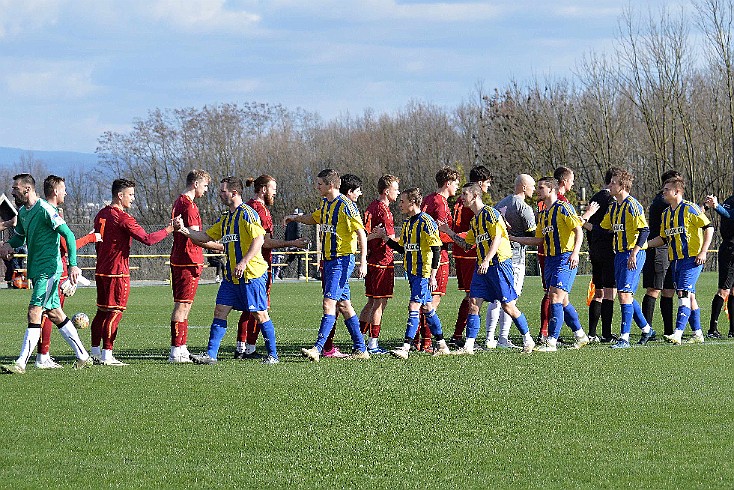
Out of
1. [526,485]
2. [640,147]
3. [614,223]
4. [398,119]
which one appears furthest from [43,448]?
[398,119]

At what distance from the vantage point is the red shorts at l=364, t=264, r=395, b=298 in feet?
40.4

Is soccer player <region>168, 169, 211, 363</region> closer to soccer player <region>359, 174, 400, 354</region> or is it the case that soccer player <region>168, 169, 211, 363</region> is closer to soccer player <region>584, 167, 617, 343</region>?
soccer player <region>359, 174, 400, 354</region>

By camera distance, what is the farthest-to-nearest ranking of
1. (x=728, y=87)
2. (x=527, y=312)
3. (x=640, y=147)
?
(x=640, y=147)
(x=728, y=87)
(x=527, y=312)

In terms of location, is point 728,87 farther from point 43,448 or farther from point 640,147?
point 43,448

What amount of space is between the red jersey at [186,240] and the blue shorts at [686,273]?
19.7 ft

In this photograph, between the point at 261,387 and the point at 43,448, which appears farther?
the point at 261,387

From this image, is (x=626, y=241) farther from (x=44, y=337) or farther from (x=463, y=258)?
(x=44, y=337)

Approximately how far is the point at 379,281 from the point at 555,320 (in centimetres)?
208

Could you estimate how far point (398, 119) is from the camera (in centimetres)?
5612

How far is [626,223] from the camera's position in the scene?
1275 cm

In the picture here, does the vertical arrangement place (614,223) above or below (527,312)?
above

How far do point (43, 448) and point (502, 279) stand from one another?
6.18 metres

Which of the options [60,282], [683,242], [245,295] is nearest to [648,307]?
[683,242]

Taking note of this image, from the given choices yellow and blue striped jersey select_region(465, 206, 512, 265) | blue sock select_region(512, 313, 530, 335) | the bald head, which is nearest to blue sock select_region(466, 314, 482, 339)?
blue sock select_region(512, 313, 530, 335)
